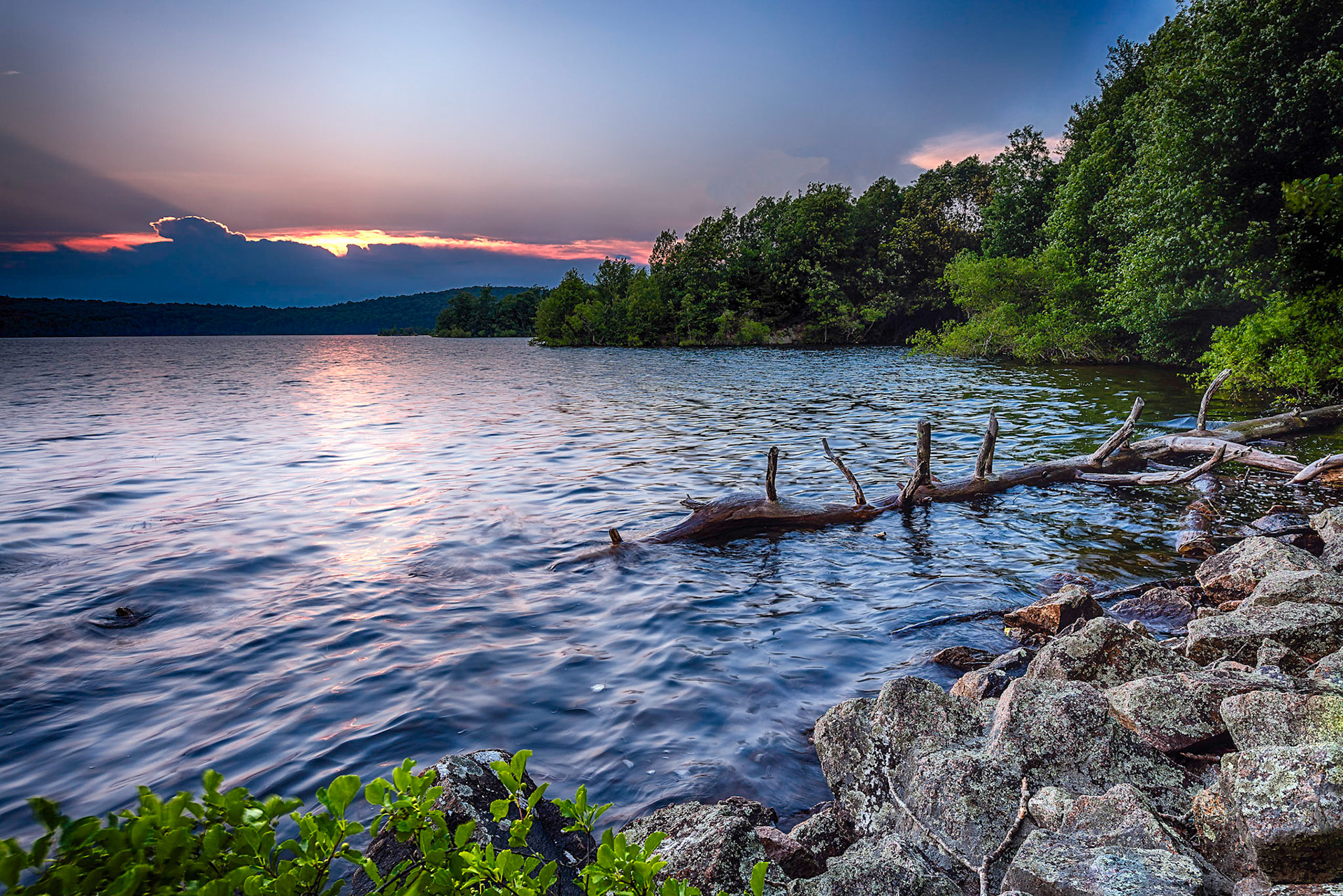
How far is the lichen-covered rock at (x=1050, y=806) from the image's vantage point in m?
3.68

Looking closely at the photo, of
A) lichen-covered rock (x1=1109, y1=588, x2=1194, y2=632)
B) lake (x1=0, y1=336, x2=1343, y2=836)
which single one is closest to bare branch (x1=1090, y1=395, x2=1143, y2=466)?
lake (x1=0, y1=336, x2=1343, y2=836)

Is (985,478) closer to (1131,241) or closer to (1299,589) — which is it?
(1299,589)

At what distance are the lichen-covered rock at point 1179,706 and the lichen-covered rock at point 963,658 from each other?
2.50m

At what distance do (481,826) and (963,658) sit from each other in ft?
18.7

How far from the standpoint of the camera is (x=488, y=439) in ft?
80.3

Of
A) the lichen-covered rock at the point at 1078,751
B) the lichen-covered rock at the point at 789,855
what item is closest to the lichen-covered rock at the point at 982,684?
the lichen-covered rock at the point at 1078,751

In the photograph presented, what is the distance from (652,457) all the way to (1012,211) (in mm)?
55428

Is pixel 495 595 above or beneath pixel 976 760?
beneath

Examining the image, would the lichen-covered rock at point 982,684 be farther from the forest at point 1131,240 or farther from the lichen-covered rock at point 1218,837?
the forest at point 1131,240

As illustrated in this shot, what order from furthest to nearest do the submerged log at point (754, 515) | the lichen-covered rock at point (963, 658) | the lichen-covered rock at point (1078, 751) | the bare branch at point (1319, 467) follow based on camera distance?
the bare branch at point (1319, 467), the submerged log at point (754, 515), the lichen-covered rock at point (963, 658), the lichen-covered rock at point (1078, 751)

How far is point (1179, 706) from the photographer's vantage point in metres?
4.53

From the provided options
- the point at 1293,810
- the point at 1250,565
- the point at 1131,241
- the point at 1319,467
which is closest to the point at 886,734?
the point at 1293,810

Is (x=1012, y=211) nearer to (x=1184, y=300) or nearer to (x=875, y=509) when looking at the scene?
(x=1184, y=300)

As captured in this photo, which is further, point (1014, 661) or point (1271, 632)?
point (1014, 661)
